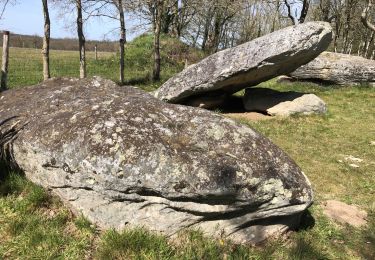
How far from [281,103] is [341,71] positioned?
628 cm

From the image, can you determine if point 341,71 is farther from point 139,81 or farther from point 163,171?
point 163,171

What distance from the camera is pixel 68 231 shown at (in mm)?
5066

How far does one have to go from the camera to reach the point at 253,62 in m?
12.0

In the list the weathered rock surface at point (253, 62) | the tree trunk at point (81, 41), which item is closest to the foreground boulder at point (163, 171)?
the weathered rock surface at point (253, 62)

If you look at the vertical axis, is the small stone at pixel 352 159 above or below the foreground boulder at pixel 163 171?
below

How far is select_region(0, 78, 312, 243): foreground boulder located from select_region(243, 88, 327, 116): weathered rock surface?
7.95m

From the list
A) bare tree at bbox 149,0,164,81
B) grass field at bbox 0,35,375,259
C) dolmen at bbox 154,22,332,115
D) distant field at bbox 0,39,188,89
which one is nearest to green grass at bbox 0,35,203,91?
distant field at bbox 0,39,188,89

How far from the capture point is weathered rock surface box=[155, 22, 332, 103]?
11883 mm

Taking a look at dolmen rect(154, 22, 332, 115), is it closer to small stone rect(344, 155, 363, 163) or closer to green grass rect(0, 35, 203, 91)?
small stone rect(344, 155, 363, 163)

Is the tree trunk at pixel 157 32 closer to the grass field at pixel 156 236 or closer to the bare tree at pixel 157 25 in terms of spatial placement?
the bare tree at pixel 157 25

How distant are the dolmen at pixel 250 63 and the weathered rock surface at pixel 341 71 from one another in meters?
5.69

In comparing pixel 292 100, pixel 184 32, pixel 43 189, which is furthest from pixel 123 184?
pixel 184 32

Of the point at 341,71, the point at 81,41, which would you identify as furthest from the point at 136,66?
the point at 341,71

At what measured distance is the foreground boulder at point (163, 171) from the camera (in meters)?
4.79
